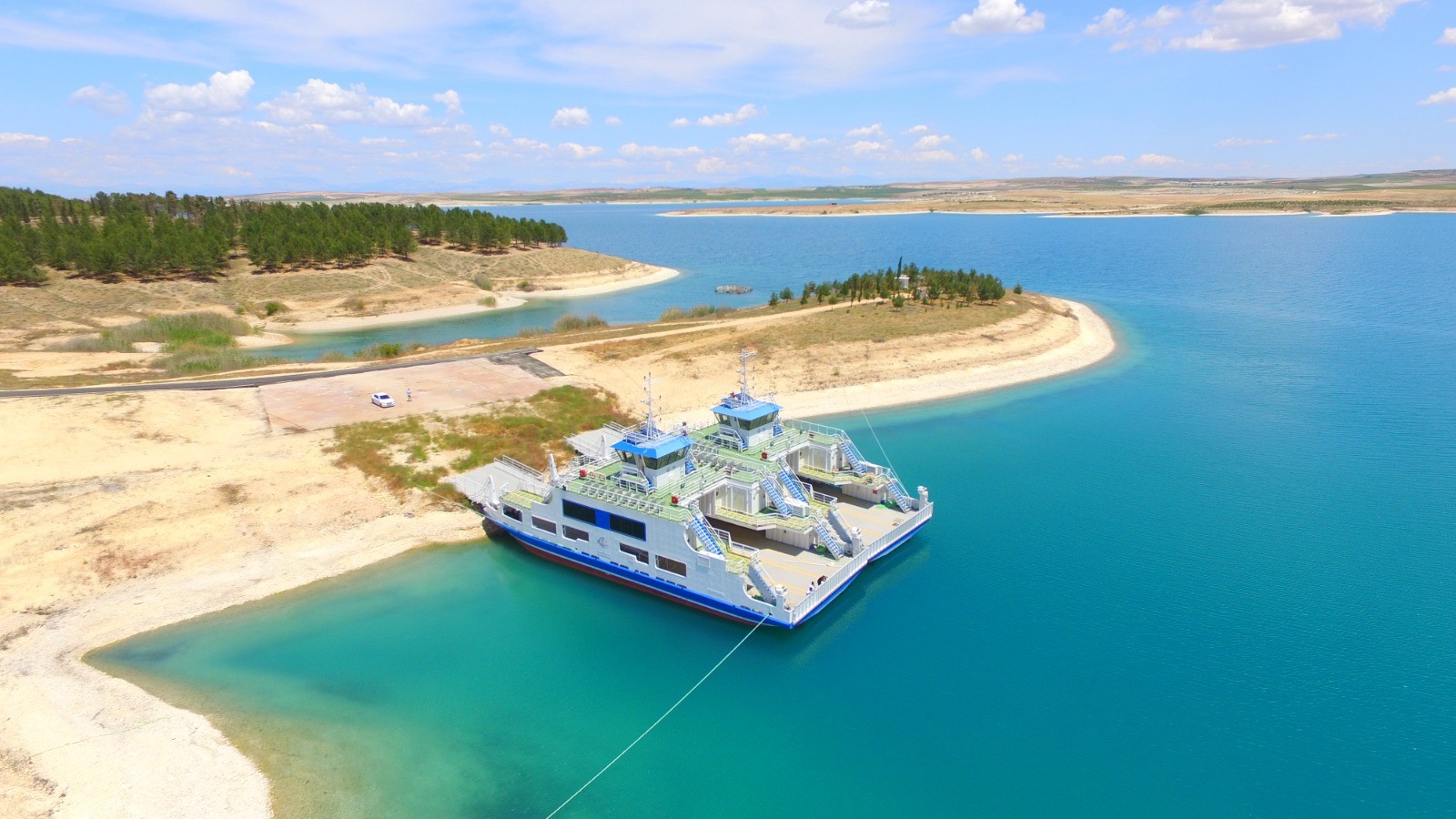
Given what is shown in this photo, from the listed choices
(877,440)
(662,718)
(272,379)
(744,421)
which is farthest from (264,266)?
(662,718)

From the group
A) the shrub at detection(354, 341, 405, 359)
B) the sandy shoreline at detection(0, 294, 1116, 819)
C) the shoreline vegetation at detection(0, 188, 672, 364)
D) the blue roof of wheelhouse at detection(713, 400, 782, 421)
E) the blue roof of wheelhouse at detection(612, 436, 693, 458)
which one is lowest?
the sandy shoreline at detection(0, 294, 1116, 819)

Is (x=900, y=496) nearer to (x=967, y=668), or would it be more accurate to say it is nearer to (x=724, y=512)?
(x=724, y=512)

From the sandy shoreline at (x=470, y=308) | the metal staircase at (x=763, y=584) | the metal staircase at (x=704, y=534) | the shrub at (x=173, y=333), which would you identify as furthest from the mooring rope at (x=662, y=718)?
the sandy shoreline at (x=470, y=308)

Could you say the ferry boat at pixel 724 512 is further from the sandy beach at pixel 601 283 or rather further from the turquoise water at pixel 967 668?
the sandy beach at pixel 601 283

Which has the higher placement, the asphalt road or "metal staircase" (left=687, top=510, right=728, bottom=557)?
the asphalt road

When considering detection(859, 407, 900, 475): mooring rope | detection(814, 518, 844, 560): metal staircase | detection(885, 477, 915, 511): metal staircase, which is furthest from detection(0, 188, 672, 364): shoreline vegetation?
detection(885, 477, 915, 511): metal staircase

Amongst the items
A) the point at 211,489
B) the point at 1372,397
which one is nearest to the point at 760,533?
the point at 211,489

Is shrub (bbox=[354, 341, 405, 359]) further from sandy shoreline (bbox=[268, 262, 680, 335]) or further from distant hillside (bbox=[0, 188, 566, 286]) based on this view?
distant hillside (bbox=[0, 188, 566, 286])
